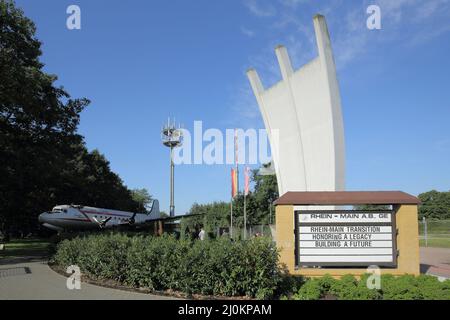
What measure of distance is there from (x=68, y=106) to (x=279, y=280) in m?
24.1

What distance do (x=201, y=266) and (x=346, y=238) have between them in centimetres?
443

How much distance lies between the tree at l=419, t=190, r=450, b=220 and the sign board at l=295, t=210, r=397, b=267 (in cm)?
10075

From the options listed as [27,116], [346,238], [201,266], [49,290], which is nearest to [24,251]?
[27,116]

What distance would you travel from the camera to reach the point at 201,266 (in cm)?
1110

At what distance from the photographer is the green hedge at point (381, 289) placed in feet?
31.7

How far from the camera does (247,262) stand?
10.8 m

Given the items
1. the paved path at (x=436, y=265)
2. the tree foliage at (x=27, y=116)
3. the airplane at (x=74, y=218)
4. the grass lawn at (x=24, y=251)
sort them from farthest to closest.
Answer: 1. the airplane at (x=74, y=218)
2. the grass lawn at (x=24, y=251)
3. the tree foliage at (x=27, y=116)
4. the paved path at (x=436, y=265)

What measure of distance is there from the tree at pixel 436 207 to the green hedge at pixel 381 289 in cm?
10305

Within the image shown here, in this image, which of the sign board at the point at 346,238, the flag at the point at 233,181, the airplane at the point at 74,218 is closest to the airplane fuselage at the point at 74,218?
the airplane at the point at 74,218

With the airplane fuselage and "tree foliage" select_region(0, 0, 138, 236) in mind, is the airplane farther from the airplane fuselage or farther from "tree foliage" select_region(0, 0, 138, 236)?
"tree foliage" select_region(0, 0, 138, 236)

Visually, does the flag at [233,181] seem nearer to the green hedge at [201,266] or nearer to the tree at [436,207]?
the green hedge at [201,266]

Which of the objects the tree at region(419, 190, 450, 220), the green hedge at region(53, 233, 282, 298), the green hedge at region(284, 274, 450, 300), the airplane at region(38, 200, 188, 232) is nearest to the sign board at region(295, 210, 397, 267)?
the green hedge at region(284, 274, 450, 300)
